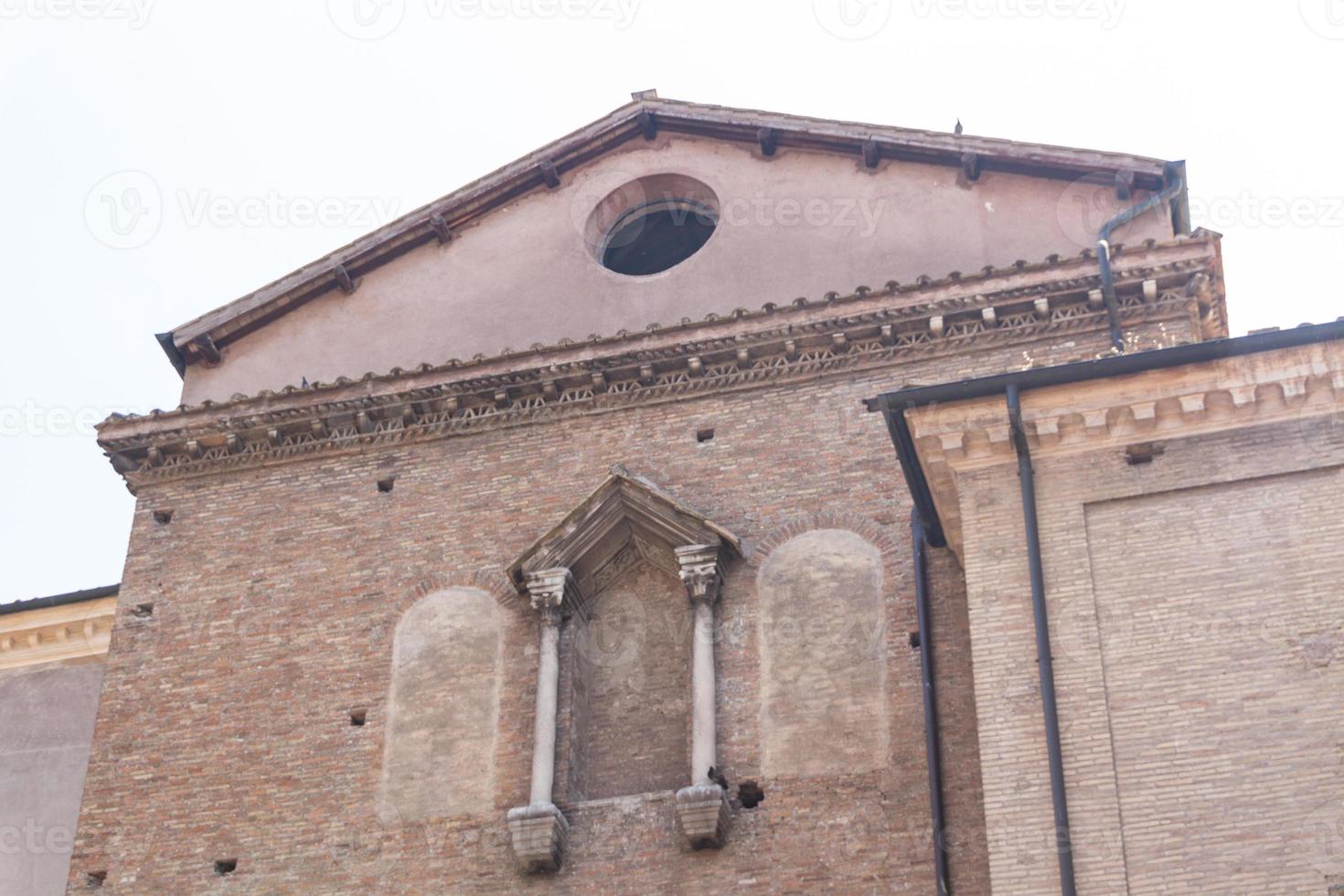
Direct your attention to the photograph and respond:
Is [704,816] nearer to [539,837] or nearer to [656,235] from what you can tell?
[539,837]

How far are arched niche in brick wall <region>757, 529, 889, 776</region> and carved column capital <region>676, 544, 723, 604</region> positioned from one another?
0.40 m

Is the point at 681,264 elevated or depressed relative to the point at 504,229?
depressed

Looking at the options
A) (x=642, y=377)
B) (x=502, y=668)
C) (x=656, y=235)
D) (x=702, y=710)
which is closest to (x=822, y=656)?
(x=702, y=710)

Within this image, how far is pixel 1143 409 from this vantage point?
1518 cm

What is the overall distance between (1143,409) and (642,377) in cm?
597

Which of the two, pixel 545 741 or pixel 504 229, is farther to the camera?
pixel 504 229

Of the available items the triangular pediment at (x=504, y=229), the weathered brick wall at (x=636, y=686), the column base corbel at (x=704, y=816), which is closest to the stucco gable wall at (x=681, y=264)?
the triangular pediment at (x=504, y=229)

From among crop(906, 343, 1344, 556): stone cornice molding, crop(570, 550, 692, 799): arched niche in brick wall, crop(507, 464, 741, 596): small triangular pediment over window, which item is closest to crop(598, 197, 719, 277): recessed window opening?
crop(507, 464, 741, 596): small triangular pediment over window

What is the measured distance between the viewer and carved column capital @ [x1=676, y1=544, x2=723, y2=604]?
18.0 meters

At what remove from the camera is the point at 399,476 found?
65.9 feet

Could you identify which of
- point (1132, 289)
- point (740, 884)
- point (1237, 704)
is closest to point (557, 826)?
point (740, 884)

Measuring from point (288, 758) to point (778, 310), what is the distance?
6088 mm

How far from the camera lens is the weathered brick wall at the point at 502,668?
16.6m

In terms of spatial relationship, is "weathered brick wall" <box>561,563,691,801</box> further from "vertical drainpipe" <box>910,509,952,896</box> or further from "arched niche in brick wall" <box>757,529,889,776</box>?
"vertical drainpipe" <box>910,509,952,896</box>
